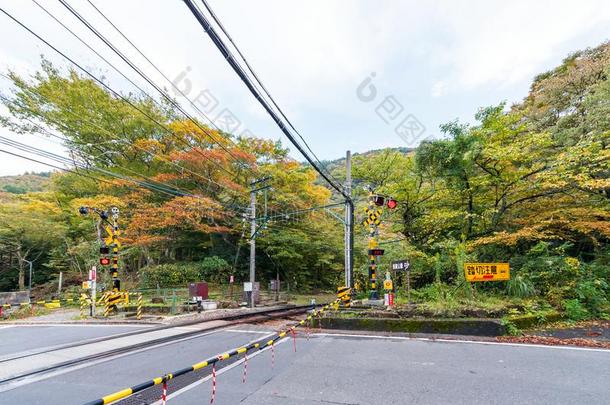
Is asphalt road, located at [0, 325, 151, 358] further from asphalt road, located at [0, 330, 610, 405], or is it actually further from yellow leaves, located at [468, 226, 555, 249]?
yellow leaves, located at [468, 226, 555, 249]

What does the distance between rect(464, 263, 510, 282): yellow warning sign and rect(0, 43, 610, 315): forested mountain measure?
103cm

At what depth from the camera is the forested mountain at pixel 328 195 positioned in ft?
35.4

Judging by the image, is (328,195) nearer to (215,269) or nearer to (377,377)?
(215,269)

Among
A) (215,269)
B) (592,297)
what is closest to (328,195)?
(215,269)

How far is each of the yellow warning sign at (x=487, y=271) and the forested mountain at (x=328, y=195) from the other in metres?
1.03

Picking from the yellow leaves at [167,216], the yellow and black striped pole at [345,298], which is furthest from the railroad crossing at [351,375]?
the yellow leaves at [167,216]

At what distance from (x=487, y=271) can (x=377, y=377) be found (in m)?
5.74

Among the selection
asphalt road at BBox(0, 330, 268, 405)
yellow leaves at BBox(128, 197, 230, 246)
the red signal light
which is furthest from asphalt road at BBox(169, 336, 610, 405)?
yellow leaves at BBox(128, 197, 230, 246)

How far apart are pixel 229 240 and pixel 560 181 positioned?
22.1 m

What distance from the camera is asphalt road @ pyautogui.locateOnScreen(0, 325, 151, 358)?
919 centimetres

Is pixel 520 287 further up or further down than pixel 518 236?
further down

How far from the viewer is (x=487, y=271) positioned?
364 inches

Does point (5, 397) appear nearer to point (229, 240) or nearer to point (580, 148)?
point (580, 148)

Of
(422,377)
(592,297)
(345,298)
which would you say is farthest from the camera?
(345,298)
